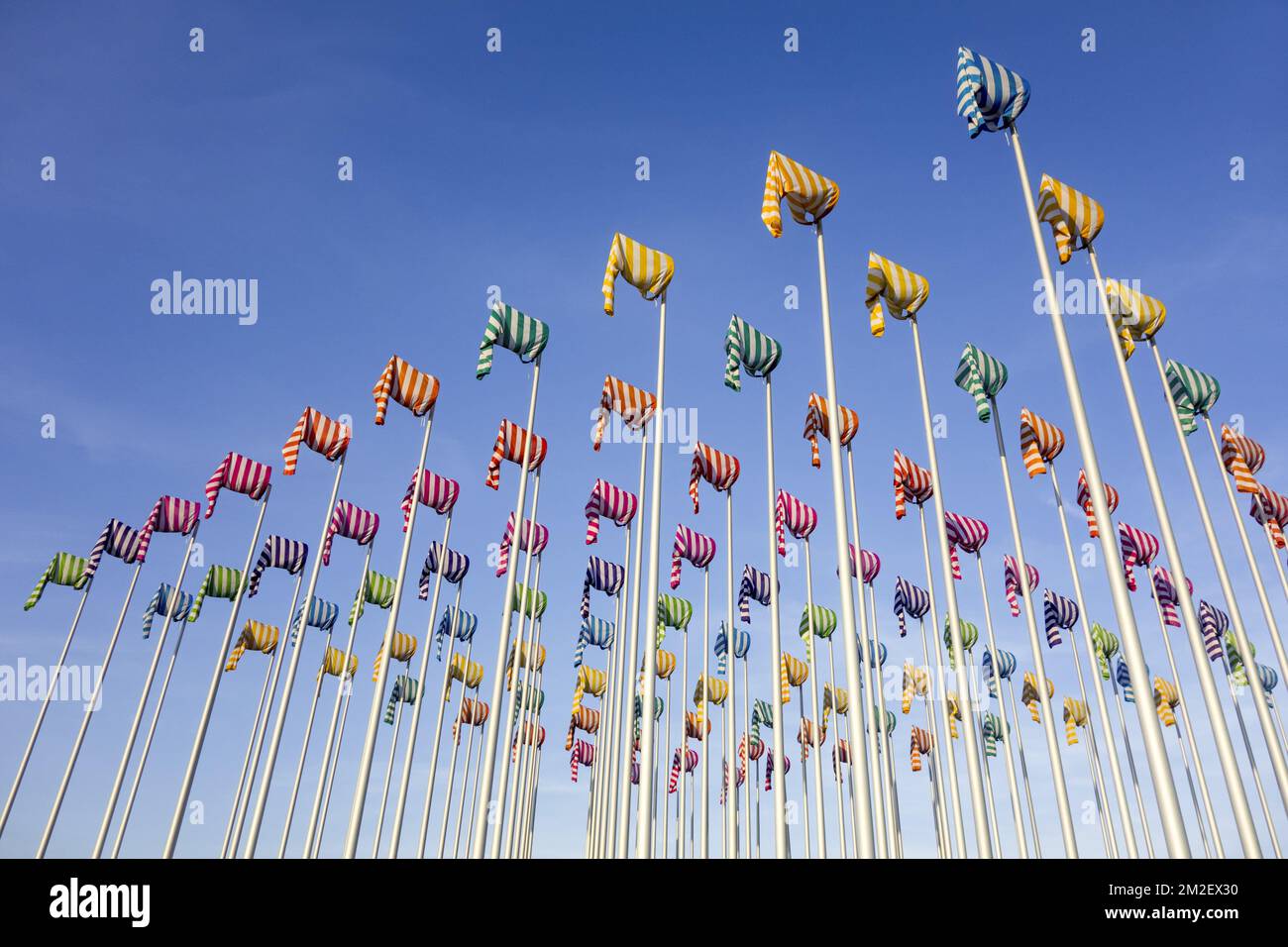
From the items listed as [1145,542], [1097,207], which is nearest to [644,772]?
[1097,207]

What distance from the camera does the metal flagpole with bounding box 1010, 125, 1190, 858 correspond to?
8320 millimetres

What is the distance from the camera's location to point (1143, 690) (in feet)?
29.3

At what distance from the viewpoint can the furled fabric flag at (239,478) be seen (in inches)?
972

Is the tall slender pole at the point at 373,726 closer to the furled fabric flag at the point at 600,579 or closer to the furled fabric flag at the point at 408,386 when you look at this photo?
the furled fabric flag at the point at 408,386

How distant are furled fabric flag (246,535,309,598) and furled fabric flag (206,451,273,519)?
4.61 metres

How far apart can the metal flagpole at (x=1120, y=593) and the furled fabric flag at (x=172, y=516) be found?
28.5 meters

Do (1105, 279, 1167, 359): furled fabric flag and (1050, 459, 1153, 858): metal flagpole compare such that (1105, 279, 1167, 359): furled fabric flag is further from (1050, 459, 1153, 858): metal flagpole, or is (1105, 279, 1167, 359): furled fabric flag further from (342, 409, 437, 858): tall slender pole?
(342, 409, 437, 858): tall slender pole

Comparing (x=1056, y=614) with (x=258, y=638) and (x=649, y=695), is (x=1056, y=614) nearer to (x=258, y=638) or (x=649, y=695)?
(x=649, y=695)

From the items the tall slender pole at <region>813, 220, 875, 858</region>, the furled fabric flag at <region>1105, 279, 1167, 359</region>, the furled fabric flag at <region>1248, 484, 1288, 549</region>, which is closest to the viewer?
the tall slender pole at <region>813, 220, 875, 858</region>

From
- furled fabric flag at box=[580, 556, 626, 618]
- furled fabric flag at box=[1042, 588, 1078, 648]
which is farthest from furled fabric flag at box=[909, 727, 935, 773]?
furled fabric flag at box=[580, 556, 626, 618]
